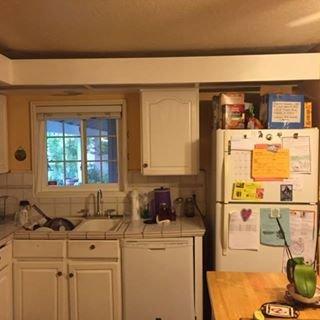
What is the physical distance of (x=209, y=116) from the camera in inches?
135

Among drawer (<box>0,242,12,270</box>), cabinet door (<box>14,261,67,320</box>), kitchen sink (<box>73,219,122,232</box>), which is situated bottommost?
cabinet door (<box>14,261,67,320</box>)

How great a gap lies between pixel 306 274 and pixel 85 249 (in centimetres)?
172

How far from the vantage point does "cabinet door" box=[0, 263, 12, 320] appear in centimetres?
272

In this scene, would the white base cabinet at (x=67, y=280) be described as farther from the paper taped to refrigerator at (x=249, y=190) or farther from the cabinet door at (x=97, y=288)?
the paper taped to refrigerator at (x=249, y=190)

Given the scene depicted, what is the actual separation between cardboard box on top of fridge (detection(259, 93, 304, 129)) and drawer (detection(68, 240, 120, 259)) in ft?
4.79

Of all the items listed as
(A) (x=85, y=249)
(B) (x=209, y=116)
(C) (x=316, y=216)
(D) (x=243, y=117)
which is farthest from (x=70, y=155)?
(C) (x=316, y=216)

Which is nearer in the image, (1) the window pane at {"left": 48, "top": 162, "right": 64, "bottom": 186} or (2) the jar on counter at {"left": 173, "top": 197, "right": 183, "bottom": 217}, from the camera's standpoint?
(2) the jar on counter at {"left": 173, "top": 197, "right": 183, "bottom": 217}

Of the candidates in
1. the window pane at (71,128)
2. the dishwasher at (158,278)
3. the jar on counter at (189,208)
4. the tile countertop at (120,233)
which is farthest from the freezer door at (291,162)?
the window pane at (71,128)

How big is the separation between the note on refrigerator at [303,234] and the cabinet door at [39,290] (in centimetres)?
170

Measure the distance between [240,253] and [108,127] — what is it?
1.71 meters

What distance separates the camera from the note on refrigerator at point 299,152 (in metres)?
2.59

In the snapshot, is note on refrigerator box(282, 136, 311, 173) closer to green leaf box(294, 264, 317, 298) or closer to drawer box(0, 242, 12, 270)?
green leaf box(294, 264, 317, 298)

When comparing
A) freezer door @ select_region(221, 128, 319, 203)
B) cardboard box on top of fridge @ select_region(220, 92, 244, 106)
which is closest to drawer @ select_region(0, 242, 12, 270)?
freezer door @ select_region(221, 128, 319, 203)

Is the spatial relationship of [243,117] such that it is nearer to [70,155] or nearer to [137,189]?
[137,189]
